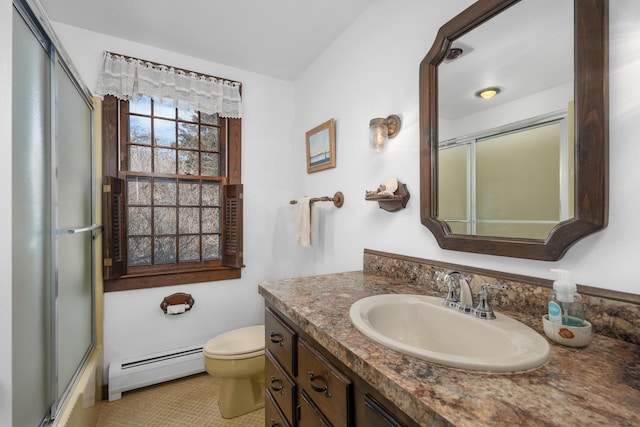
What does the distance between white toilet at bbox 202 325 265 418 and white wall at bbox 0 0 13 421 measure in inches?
39.3

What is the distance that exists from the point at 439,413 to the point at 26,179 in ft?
4.52

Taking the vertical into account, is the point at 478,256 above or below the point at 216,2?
below

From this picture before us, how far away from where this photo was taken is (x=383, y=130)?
1523 mm

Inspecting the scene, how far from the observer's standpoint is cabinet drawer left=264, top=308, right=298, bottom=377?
104 cm

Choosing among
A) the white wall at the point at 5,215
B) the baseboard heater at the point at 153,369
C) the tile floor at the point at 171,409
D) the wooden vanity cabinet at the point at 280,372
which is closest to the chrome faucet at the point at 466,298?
the wooden vanity cabinet at the point at 280,372

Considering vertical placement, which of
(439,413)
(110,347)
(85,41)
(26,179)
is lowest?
(110,347)

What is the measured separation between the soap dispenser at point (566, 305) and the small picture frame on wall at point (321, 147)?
1467mm

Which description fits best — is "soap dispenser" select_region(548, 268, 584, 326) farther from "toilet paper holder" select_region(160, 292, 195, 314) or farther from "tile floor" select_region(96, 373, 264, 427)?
"toilet paper holder" select_region(160, 292, 195, 314)

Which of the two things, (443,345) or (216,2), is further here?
(216,2)

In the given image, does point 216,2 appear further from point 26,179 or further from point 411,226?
point 411,226

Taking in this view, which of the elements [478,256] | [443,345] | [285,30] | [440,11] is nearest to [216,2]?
[285,30]

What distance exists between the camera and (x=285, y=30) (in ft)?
6.47

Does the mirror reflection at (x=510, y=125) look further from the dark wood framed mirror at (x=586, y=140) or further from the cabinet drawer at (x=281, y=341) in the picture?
the cabinet drawer at (x=281, y=341)

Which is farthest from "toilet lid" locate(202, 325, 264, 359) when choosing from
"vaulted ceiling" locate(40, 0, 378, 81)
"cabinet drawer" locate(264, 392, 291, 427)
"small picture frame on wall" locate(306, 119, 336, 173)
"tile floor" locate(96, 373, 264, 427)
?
"vaulted ceiling" locate(40, 0, 378, 81)
